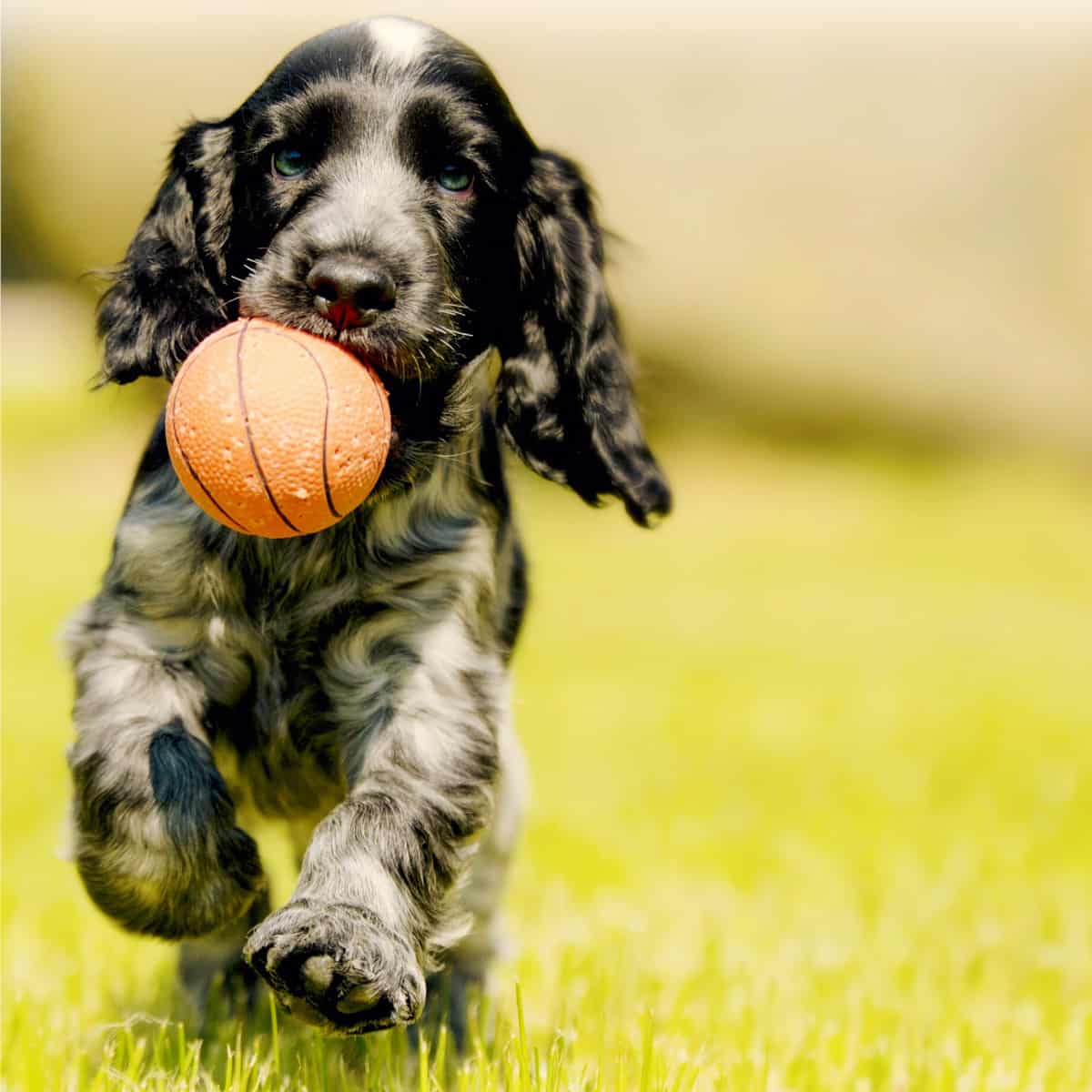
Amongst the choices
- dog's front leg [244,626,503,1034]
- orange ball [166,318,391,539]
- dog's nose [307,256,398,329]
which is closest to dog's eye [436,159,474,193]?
dog's nose [307,256,398,329]

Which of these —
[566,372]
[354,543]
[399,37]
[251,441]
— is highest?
[399,37]

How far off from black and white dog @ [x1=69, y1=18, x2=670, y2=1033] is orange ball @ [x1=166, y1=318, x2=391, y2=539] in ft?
0.39

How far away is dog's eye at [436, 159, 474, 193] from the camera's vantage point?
3.10 m

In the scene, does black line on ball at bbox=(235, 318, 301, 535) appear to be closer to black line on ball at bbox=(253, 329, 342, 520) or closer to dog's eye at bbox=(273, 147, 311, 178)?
black line on ball at bbox=(253, 329, 342, 520)

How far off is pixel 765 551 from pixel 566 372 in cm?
995

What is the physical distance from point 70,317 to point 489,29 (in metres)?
6.97

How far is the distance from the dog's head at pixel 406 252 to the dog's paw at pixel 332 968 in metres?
0.80

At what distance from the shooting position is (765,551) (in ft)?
43.2

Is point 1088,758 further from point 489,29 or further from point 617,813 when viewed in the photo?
point 489,29

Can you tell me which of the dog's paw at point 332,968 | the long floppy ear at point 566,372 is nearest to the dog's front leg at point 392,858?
the dog's paw at point 332,968

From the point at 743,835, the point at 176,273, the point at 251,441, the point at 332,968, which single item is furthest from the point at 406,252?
the point at 743,835

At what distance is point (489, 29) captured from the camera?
14.3 metres

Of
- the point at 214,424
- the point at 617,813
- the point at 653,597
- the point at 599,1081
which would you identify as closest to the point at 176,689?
the point at 214,424

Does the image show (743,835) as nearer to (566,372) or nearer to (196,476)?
(566,372)
